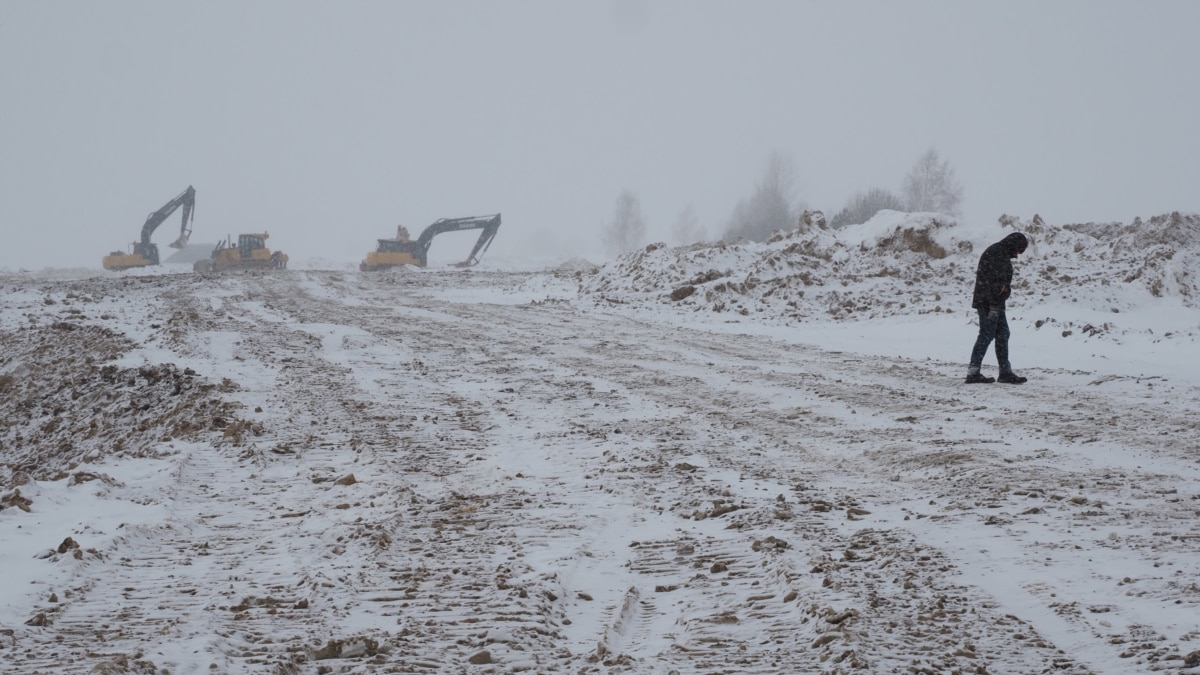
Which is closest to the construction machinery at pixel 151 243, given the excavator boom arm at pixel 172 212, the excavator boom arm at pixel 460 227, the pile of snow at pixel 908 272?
the excavator boom arm at pixel 172 212

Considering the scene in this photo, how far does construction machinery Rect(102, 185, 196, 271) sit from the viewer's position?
4428cm

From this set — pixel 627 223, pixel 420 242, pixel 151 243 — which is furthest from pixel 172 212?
pixel 627 223

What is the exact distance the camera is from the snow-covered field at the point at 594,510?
8.91 ft

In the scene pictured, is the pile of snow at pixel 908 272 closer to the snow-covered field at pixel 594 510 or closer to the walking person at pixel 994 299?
the snow-covered field at pixel 594 510

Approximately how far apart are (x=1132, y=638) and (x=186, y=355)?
990 centimetres

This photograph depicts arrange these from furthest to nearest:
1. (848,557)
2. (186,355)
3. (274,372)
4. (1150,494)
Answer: (186,355) < (274,372) < (1150,494) < (848,557)

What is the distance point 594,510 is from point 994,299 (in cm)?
593

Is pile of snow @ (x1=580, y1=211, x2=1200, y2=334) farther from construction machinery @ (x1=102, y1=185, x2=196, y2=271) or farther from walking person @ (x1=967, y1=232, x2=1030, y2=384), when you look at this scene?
construction machinery @ (x1=102, y1=185, x2=196, y2=271)

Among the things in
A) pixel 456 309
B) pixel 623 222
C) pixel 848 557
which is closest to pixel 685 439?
pixel 848 557

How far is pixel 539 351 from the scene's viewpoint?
1075 centimetres

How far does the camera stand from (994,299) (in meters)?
8.26

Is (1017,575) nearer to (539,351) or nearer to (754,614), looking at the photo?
(754,614)

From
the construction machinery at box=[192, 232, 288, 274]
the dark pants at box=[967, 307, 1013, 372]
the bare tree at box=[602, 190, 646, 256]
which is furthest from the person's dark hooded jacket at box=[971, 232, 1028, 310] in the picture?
the bare tree at box=[602, 190, 646, 256]

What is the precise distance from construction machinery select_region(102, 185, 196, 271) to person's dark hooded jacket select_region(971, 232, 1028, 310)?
4550 centimetres
